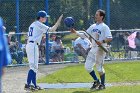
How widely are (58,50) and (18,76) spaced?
3.75 m

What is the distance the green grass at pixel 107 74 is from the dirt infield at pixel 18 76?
585mm

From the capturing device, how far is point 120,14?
2225 cm

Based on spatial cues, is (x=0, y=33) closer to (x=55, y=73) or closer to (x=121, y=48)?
(x=55, y=73)

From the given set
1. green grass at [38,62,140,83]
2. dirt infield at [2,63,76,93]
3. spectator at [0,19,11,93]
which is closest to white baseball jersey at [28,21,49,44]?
dirt infield at [2,63,76,93]

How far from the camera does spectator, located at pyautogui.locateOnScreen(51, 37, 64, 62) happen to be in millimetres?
19156

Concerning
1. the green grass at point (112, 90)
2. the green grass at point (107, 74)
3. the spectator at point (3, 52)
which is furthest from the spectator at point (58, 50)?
the spectator at point (3, 52)

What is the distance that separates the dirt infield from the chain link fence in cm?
88

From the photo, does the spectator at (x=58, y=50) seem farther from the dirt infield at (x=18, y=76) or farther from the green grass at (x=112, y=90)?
the green grass at (x=112, y=90)

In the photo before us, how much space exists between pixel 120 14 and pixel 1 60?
52.8 ft

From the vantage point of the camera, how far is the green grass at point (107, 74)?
13914 mm

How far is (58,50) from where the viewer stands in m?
19.1

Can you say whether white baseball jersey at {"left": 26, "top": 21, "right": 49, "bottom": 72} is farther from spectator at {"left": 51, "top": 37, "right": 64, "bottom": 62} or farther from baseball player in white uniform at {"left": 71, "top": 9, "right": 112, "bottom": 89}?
spectator at {"left": 51, "top": 37, "right": 64, "bottom": 62}

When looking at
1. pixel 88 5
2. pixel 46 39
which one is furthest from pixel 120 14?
pixel 46 39

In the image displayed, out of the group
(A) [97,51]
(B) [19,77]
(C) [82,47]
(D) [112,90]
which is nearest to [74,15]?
(C) [82,47]
